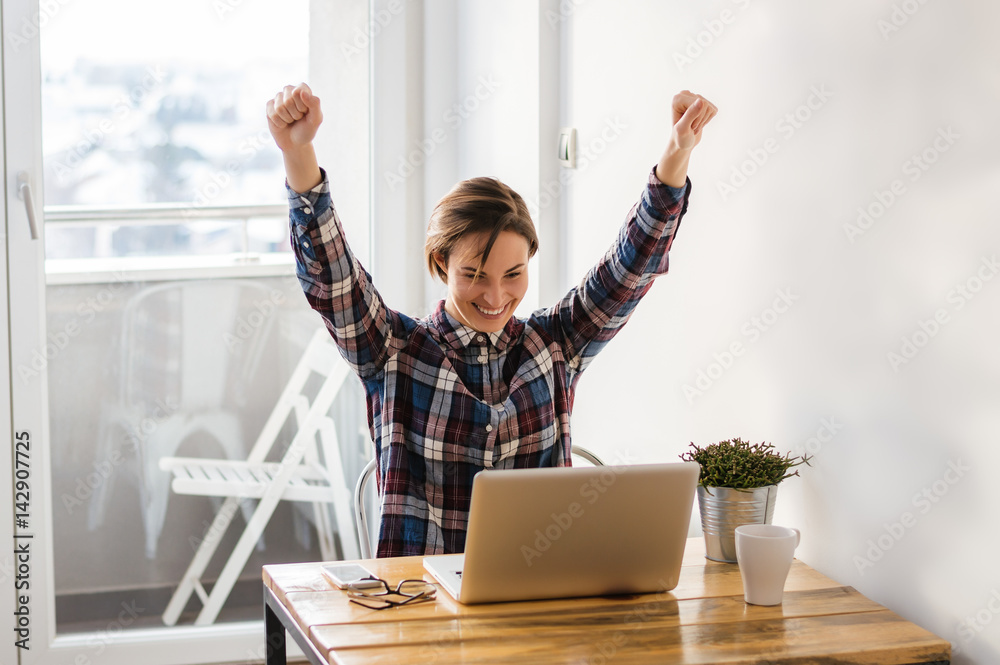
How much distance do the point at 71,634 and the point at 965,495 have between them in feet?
7.98

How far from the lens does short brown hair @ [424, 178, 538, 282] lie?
Result: 64.3 inches

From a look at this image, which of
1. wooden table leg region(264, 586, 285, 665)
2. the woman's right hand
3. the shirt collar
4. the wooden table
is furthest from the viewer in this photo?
the shirt collar

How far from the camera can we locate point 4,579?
8.82 feet

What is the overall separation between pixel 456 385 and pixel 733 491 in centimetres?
48

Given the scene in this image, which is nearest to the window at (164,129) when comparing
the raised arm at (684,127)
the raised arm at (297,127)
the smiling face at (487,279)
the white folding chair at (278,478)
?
the white folding chair at (278,478)

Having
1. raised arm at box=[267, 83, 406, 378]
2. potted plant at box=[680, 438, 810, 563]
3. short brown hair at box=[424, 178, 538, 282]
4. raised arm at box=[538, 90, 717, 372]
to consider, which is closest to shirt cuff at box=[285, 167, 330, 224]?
raised arm at box=[267, 83, 406, 378]

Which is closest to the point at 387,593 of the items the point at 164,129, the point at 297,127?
the point at 297,127

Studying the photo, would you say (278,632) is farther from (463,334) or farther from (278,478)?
(278,478)

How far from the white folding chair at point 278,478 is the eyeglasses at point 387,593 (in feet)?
5.20

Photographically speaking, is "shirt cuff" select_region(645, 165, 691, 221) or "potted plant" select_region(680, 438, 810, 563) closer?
Result: "potted plant" select_region(680, 438, 810, 563)

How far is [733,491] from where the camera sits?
1.49 meters

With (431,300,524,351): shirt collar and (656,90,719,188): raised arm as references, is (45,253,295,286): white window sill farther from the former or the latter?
(656,90,719,188): raised arm

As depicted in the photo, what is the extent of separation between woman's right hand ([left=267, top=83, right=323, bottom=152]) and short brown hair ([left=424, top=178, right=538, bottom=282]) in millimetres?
317

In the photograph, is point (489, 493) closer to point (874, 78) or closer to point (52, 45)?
point (874, 78)
